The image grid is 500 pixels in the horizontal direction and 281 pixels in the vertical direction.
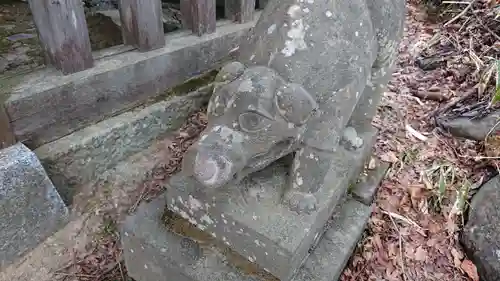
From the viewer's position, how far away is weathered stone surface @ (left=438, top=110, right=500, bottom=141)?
2.56 meters

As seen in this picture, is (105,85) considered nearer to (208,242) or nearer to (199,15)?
(199,15)

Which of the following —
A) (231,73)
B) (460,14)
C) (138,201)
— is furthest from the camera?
(460,14)

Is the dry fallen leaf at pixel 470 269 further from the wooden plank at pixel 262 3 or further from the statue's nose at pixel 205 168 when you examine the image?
the wooden plank at pixel 262 3

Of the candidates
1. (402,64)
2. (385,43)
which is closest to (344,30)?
(385,43)

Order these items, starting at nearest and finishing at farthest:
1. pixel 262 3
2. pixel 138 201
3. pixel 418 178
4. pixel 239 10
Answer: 1. pixel 138 201
2. pixel 418 178
3. pixel 239 10
4. pixel 262 3

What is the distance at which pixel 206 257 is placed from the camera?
1.65 m

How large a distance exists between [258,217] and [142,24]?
4.34 ft

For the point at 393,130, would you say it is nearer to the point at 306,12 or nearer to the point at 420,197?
the point at 420,197

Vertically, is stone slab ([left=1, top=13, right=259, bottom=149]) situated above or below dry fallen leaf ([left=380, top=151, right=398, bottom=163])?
above

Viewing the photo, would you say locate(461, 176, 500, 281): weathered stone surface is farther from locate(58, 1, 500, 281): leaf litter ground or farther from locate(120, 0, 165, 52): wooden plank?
locate(120, 0, 165, 52): wooden plank

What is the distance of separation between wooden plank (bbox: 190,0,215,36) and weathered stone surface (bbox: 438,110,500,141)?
166 cm

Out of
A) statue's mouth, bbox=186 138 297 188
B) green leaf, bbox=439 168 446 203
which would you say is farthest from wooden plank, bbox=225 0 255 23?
statue's mouth, bbox=186 138 297 188

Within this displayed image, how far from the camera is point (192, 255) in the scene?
5.46 feet

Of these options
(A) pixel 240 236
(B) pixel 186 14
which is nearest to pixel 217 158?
(A) pixel 240 236
